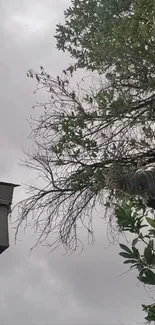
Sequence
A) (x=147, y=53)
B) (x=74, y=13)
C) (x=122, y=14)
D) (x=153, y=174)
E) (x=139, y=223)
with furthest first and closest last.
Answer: (x=74, y=13)
(x=122, y=14)
(x=147, y=53)
(x=153, y=174)
(x=139, y=223)

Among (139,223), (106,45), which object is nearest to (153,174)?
(139,223)

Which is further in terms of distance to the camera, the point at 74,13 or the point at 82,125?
the point at 74,13

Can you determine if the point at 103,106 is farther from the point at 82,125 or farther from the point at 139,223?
the point at 139,223

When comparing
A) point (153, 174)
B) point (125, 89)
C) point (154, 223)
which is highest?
point (125, 89)

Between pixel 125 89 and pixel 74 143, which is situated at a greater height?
pixel 125 89

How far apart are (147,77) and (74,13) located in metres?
1.75

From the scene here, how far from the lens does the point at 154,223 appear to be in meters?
3.47

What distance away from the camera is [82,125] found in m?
5.61

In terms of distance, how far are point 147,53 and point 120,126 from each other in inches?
30.6

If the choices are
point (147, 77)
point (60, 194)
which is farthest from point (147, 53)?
point (60, 194)

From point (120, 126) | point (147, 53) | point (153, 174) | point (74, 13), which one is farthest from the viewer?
point (74, 13)

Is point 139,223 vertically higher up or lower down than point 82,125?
lower down

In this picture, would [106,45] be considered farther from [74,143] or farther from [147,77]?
[74,143]

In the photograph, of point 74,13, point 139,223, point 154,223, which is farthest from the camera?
point 74,13
